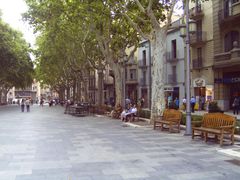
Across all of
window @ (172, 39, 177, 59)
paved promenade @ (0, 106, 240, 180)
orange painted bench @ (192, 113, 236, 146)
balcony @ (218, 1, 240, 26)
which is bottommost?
paved promenade @ (0, 106, 240, 180)

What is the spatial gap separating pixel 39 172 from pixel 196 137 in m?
6.57

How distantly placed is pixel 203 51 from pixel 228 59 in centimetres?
465

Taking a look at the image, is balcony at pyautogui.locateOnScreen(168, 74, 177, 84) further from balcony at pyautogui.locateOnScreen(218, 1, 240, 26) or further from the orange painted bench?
the orange painted bench

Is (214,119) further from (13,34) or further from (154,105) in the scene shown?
(13,34)

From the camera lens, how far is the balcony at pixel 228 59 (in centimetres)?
2711

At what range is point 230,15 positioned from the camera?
28266 mm

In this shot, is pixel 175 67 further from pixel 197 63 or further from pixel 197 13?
pixel 197 13

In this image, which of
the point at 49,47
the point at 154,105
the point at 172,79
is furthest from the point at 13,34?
the point at 154,105

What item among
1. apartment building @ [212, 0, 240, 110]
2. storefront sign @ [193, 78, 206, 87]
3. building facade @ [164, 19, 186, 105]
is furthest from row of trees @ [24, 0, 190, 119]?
building facade @ [164, 19, 186, 105]

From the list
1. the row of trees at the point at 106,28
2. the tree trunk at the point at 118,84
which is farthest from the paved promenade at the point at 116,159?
the tree trunk at the point at 118,84

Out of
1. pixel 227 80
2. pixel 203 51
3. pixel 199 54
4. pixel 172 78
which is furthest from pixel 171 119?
pixel 172 78

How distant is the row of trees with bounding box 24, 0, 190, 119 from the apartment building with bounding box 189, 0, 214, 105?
24.3 feet

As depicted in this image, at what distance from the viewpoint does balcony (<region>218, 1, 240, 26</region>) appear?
27.6 metres

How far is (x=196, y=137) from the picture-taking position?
39.9ft
